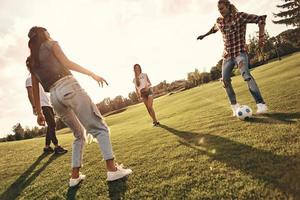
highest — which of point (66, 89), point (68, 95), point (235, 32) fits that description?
point (235, 32)

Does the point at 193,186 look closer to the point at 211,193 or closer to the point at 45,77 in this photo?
the point at 211,193

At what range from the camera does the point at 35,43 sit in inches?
195

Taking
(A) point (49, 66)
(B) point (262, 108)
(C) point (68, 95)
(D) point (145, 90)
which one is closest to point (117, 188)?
(C) point (68, 95)

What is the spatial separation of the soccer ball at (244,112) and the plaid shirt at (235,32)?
1431mm

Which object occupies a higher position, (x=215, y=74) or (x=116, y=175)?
(x=215, y=74)

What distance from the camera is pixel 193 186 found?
3982 millimetres

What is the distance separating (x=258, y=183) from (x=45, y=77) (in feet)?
11.4

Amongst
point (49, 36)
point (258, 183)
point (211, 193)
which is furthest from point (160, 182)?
point (49, 36)

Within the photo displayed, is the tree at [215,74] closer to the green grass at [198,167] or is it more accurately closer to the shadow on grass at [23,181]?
the green grass at [198,167]

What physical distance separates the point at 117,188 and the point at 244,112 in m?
4.00

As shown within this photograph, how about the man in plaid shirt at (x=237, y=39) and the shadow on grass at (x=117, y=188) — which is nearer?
the shadow on grass at (x=117, y=188)

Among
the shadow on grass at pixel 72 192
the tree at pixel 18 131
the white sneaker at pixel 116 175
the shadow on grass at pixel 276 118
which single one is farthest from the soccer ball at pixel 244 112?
the tree at pixel 18 131

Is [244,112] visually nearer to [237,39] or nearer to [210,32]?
[237,39]

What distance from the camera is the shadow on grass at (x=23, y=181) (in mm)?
5480
